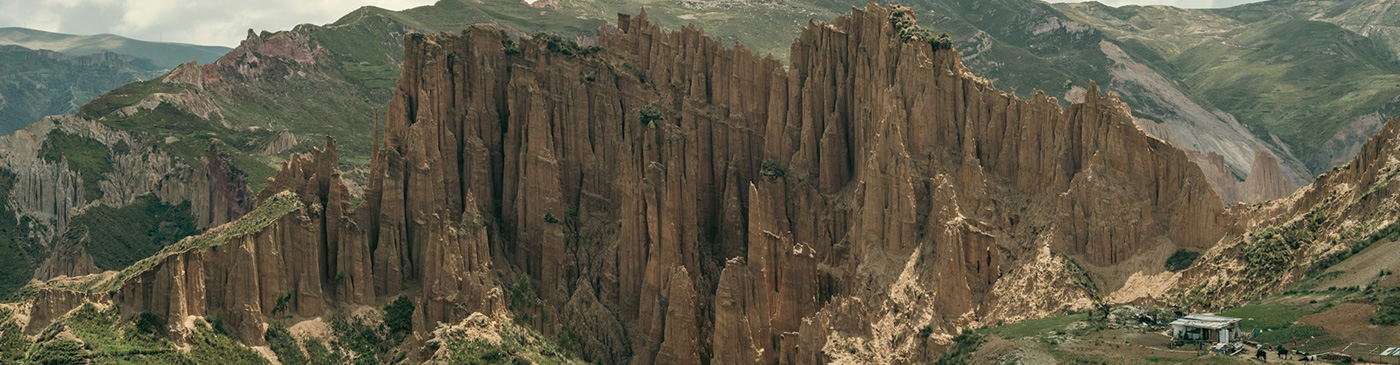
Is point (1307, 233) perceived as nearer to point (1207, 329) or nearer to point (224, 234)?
point (1207, 329)

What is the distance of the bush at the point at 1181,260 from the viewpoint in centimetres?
14750

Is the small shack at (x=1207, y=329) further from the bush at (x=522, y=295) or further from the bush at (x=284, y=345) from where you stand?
the bush at (x=284, y=345)

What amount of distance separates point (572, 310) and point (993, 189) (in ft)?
128

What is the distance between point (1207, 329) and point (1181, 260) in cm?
1863

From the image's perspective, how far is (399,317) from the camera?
544 ft

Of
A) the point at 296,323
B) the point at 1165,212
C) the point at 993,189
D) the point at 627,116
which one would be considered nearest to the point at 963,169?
the point at 993,189

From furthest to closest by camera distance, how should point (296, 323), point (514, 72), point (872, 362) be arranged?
point (514, 72) → point (296, 323) → point (872, 362)

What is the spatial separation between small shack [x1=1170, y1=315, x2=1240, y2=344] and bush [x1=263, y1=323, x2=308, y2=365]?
232 feet

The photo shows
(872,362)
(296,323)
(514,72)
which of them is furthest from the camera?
(514,72)

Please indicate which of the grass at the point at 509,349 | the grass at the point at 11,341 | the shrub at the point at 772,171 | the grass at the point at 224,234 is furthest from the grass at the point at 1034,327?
the grass at the point at 11,341

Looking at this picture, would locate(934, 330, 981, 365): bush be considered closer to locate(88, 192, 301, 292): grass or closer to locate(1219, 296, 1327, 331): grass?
locate(1219, 296, 1327, 331): grass

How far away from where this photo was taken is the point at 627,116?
589ft

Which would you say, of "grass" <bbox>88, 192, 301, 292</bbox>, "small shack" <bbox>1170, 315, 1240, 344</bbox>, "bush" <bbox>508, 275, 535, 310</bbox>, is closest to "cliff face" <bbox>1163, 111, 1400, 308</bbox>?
"small shack" <bbox>1170, 315, 1240, 344</bbox>

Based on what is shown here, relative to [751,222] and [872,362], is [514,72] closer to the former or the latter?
[751,222]
